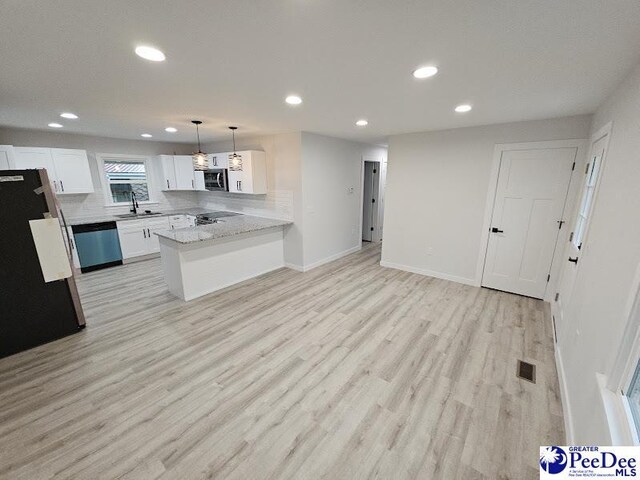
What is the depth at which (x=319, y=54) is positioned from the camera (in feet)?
5.38

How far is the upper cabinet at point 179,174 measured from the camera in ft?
19.2

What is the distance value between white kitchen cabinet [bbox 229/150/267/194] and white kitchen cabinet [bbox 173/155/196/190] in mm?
1705

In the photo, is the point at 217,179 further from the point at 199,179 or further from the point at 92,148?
the point at 92,148

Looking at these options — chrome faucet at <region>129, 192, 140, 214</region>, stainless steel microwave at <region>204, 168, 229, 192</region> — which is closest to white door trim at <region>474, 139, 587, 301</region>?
stainless steel microwave at <region>204, 168, 229, 192</region>

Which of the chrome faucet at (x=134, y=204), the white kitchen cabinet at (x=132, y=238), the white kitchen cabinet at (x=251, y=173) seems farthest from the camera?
the chrome faucet at (x=134, y=204)

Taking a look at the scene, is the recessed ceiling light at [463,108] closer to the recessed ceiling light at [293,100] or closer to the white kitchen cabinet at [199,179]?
the recessed ceiling light at [293,100]

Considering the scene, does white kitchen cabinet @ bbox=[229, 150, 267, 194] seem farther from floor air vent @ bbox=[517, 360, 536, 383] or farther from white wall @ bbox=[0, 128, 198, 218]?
floor air vent @ bbox=[517, 360, 536, 383]

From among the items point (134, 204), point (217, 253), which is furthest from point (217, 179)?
point (134, 204)

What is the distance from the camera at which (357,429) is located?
181 cm

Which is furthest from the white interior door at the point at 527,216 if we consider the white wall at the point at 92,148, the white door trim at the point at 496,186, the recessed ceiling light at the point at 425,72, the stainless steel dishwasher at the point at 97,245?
the white wall at the point at 92,148

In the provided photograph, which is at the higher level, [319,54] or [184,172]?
A: [319,54]

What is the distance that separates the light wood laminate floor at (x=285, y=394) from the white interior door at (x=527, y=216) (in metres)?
0.46

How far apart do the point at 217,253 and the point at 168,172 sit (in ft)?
10.7

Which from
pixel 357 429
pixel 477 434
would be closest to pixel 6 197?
pixel 357 429
